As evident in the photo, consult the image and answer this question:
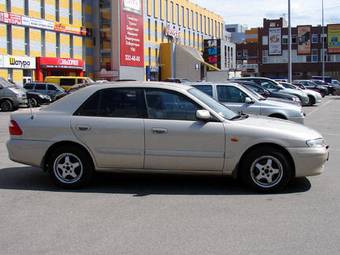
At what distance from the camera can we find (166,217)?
629cm

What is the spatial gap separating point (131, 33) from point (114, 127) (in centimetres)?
5109

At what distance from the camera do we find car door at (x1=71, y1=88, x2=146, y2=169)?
768 cm

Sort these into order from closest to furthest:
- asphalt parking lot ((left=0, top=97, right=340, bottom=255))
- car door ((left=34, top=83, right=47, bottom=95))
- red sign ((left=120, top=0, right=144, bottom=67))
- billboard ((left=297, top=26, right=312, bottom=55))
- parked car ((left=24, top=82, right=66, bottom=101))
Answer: asphalt parking lot ((left=0, top=97, right=340, bottom=255)) < parked car ((left=24, top=82, right=66, bottom=101)) < car door ((left=34, top=83, right=47, bottom=95)) < red sign ((left=120, top=0, right=144, bottom=67)) < billboard ((left=297, top=26, right=312, bottom=55))

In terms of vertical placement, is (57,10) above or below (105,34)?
above

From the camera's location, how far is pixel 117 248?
517 cm

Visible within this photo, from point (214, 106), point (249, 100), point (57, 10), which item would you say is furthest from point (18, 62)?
point (214, 106)

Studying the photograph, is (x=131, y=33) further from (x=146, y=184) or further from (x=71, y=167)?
(x=71, y=167)

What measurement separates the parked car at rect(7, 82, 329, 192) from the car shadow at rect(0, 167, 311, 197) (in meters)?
0.26

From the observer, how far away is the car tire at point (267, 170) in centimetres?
746

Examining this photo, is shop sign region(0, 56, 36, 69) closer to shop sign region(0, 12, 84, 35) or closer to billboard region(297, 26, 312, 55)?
shop sign region(0, 12, 84, 35)

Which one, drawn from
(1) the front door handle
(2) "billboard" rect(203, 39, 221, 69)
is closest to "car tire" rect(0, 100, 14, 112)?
(1) the front door handle

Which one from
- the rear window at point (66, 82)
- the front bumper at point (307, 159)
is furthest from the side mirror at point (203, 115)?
the rear window at point (66, 82)

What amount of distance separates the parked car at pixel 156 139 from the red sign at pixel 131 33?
48366mm

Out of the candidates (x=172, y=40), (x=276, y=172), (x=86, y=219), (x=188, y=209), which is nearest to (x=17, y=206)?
(x=86, y=219)
